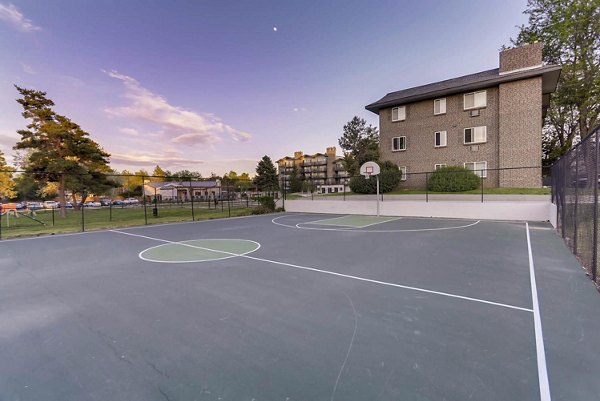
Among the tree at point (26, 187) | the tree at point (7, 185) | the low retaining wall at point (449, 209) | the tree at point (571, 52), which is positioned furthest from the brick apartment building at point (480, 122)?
the tree at point (7, 185)

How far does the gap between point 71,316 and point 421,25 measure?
18269 mm

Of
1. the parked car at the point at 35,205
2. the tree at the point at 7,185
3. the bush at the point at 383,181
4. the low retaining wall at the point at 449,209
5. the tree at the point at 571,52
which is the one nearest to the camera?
the low retaining wall at the point at 449,209

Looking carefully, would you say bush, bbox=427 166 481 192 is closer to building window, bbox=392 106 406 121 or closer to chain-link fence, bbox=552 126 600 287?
building window, bbox=392 106 406 121

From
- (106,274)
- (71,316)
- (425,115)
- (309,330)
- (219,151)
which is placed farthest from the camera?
(219,151)

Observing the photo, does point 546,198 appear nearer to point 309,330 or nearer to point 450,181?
point 450,181

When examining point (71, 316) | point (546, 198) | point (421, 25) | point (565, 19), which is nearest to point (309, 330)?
point (71, 316)

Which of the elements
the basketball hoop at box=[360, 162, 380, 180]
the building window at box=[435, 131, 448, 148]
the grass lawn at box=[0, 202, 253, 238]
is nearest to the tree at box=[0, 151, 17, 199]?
the grass lawn at box=[0, 202, 253, 238]

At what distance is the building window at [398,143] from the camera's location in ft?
68.4

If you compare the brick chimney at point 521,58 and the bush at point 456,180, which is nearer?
the bush at point 456,180

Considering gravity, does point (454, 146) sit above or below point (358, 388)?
above

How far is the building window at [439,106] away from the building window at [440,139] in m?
1.55

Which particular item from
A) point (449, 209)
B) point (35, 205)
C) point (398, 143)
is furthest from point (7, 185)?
point (449, 209)

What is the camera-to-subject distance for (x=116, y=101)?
1462cm

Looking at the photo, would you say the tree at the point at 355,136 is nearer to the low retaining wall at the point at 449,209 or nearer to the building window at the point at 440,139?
the building window at the point at 440,139
